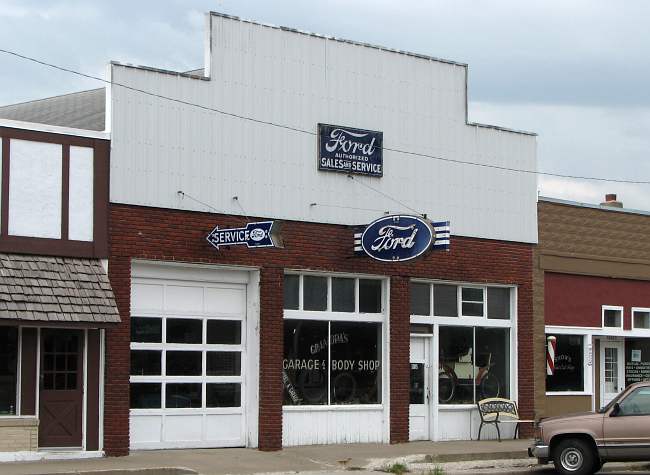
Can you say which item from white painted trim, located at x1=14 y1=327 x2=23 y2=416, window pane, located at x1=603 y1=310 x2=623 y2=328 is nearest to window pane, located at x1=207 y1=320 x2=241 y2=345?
white painted trim, located at x1=14 y1=327 x2=23 y2=416

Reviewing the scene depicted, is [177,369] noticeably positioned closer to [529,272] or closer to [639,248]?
[529,272]

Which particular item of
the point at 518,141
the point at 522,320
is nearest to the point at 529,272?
the point at 522,320

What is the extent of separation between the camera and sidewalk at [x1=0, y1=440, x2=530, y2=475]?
1750cm

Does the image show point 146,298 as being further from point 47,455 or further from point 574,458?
point 574,458

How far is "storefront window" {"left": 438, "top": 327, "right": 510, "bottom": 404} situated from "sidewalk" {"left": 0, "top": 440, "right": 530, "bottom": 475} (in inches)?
45.9

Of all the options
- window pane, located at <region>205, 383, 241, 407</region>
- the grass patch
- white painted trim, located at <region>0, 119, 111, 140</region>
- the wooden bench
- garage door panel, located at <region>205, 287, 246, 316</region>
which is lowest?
the grass patch

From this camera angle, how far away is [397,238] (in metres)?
21.2

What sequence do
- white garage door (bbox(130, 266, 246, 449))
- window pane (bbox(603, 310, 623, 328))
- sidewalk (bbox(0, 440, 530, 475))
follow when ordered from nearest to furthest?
sidewalk (bbox(0, 440, 530, 475)), white garage door (bbox(130, 266, 246, 449)), window pane (bbox(603, 310, 623, 328))

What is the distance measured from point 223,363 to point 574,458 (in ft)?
21.5

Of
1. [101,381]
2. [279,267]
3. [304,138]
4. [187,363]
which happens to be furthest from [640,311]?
[101,381]

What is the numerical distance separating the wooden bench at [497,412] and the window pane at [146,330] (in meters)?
7.39

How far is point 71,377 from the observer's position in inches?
738

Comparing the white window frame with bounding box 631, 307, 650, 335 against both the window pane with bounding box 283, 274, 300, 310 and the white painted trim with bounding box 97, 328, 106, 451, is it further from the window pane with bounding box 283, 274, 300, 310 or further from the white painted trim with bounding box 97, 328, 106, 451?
the white painted trim with bounding box 97, 328, 106, 451

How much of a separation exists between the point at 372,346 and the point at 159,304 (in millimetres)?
4868
